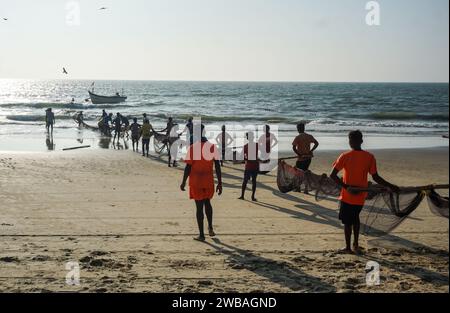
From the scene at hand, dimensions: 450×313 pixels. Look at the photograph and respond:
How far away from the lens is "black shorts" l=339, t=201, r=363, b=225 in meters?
6.53

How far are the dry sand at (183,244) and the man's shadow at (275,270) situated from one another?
1cm

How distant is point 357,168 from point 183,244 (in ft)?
9.14

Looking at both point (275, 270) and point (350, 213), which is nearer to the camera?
point (275, 270)

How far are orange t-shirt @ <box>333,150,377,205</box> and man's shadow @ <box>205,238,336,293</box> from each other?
52.5 inches

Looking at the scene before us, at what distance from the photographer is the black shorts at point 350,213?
6534 mm

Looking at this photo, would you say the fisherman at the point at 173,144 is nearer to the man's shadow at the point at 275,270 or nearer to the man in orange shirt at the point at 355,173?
the man's shadow at the point at 275,270

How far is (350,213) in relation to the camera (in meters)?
6.55

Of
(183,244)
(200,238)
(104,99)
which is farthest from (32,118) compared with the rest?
(183,244)

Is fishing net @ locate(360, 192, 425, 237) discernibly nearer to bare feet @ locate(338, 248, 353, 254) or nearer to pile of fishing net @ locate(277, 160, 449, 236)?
pile of fishing net @ locate(277, 160, 449, 236)

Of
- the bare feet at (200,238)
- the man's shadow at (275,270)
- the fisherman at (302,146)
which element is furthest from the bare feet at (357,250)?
the fisherman at (302,146)

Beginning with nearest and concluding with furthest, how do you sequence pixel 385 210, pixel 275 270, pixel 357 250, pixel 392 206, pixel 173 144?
1. pixel 275 270
2. pixel 357 250
3. pixel 392 206
4. pixel 385 210
5. pixel 173 144

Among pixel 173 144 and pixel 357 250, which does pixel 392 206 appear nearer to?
pixel 357 250
